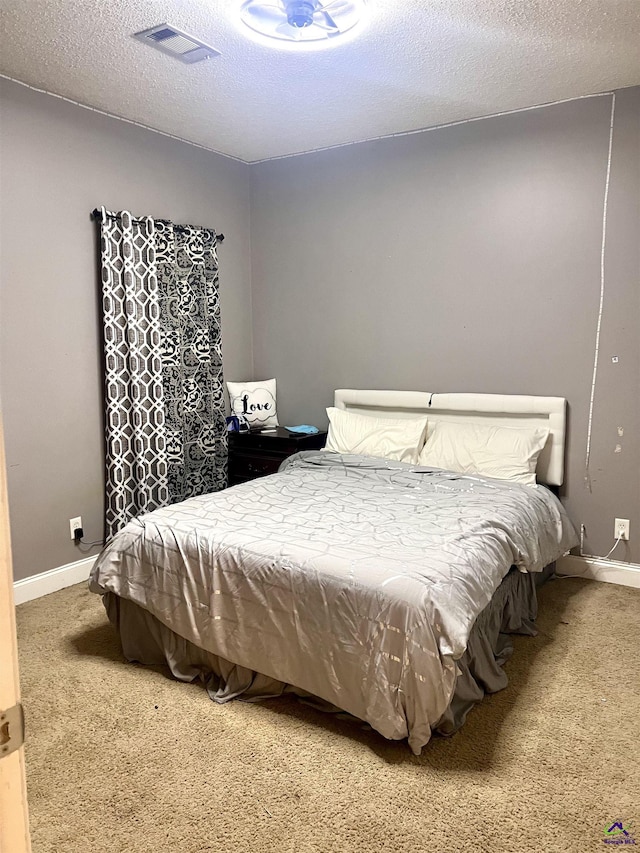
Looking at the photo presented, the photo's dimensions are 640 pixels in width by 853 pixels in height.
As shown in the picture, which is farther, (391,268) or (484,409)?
(391,268)

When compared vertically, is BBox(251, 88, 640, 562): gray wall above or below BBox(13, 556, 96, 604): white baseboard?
above

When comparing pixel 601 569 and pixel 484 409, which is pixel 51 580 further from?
pixel 601 569

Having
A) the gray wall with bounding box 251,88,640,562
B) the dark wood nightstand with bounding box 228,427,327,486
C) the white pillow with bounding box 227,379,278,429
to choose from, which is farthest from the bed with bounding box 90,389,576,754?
the white pillow with bounding box 227,379,278,429

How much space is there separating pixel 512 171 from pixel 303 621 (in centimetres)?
285

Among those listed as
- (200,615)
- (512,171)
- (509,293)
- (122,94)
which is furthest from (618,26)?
(200,615)

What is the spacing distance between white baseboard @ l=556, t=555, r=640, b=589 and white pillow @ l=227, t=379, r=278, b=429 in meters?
2.16

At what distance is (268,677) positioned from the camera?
241cm

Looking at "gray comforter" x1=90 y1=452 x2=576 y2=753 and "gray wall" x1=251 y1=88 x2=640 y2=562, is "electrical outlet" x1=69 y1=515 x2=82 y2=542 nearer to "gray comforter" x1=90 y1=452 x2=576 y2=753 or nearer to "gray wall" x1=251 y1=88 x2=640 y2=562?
"gray comforter" x1=90 y1=452 x2=576 y2=753

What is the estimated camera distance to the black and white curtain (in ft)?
12.3

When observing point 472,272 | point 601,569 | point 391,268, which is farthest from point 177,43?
point 601,569

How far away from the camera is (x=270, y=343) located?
15.6ft

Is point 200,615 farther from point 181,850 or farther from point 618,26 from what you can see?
point 618,26

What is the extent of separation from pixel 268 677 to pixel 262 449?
2.13 metres

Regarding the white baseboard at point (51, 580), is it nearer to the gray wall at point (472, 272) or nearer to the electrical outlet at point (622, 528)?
the gray wall at point (472, 272)
